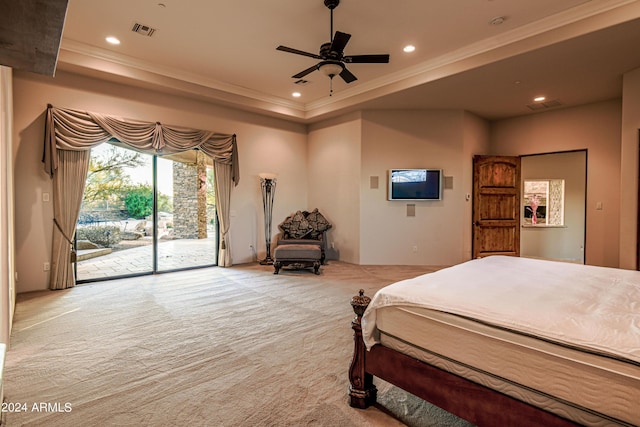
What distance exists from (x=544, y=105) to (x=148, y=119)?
7.27 metres

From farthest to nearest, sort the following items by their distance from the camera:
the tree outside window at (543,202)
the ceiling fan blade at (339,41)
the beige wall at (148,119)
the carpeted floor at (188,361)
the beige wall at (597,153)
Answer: the tree outside window at (543,202)
the beige wall at (597,153)
the beige wall at (148,119)
the ceiling fan blade at (339,41)
the carpeted floor at (188,361)

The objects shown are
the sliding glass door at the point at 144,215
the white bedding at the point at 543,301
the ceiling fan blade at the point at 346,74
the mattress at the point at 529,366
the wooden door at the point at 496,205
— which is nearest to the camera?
the mattress at the point at 529,366

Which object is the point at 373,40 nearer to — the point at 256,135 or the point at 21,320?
the point at 256,135

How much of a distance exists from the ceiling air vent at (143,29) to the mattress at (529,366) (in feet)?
14.8

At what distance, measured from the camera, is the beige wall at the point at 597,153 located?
5637 mm

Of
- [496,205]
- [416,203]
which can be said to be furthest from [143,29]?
[496,205]

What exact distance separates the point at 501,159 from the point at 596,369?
20.7 feet

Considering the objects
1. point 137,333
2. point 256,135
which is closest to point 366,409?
point 137,333

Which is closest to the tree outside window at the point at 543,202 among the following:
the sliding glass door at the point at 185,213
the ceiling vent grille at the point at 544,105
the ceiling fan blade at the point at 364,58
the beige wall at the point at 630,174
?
the ceiling vent grille at the point at 544,105

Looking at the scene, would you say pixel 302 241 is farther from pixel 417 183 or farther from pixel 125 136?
pixel 125 136

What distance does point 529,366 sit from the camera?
1.41 meters

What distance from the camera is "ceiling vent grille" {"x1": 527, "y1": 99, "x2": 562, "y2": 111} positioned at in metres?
5.89

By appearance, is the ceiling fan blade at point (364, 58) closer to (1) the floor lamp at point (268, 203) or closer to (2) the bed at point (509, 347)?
(2) the bed at point (509, 347)

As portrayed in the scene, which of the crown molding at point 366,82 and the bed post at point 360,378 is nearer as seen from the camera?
the bed post at point 360,378
